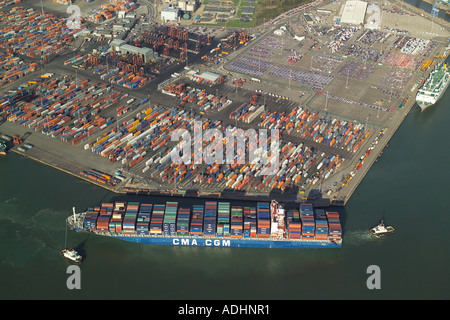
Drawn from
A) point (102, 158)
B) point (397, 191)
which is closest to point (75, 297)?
point (102, 158)

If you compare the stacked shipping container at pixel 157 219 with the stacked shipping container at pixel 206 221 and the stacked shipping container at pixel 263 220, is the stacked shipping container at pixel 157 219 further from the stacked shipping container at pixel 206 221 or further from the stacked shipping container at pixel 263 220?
the stacked shipping container at pixel 263 220

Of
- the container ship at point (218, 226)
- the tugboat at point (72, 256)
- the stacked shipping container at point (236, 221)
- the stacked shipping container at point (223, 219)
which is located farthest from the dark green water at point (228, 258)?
the stacked shipping container at point (223, 219)

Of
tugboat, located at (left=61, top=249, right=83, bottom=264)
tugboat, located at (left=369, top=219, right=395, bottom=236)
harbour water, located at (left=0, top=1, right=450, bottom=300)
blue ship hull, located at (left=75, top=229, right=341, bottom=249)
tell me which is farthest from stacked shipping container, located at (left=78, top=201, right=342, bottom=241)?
tugboat, located at (left=369, top=219, right=395, bottom=236)

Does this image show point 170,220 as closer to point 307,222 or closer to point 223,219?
point 223,219

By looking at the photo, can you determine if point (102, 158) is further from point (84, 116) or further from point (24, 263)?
point (24, 263)

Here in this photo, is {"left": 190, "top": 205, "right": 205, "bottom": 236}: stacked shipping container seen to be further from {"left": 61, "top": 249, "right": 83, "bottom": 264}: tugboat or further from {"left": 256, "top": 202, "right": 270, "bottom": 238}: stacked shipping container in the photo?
{"left": 61, "top": 249, "right": 83, "bottom": 264}: tugboat

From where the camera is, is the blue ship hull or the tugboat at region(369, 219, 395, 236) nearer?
the blue ship hull

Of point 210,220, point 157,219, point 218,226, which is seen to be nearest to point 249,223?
point 218,226
